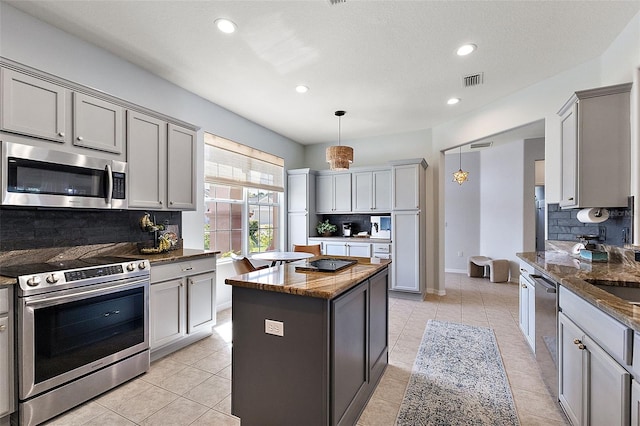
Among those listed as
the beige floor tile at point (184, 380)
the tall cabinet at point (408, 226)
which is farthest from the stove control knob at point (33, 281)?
the tall cabinet at point (408, 226)

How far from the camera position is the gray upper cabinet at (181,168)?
10.4 ft

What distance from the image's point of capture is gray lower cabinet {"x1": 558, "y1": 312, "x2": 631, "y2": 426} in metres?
1.25

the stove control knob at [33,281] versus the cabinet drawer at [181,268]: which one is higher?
the stove control knob at [33,281]

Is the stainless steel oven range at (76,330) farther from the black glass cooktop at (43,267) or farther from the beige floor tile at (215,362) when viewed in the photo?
the beige floor tile at (215,362)

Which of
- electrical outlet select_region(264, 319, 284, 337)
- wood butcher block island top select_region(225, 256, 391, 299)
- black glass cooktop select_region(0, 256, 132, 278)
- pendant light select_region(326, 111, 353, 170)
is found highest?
pendant light select_region(326, 111, 353, 170)

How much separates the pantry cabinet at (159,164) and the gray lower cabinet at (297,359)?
5.69 ft

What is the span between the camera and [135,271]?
7.99ft

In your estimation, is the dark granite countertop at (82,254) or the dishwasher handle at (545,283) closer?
the dishwasher handle at (545,283)

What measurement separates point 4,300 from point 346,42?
307 cm

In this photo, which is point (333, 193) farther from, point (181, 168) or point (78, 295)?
point (78, 295)

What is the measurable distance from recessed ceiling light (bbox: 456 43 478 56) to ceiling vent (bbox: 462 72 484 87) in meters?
0.53

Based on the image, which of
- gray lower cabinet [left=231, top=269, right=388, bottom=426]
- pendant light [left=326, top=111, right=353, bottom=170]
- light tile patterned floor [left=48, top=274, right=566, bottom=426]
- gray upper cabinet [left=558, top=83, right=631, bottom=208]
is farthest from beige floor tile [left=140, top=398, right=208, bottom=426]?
gray upper cabinet [left=558, top=83, right=631, bottom=208]

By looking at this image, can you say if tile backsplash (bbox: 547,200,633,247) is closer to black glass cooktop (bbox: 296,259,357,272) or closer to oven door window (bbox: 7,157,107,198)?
black glass cooktop (bbox: 296,259,357,272)

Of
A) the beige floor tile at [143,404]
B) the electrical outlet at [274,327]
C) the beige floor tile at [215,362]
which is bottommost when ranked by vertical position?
the beige floor tile at [215,362]
